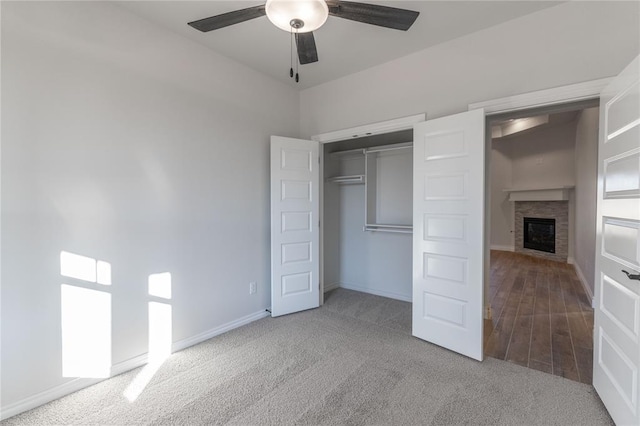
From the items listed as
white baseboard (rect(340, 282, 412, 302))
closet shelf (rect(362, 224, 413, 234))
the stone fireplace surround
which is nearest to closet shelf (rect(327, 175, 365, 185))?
closet shelf (rect(362, 224, 413, 234))

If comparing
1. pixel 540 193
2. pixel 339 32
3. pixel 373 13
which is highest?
pixel 339 32

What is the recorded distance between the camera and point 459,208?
Result: 2564mm

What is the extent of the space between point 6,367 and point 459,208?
3479 mm

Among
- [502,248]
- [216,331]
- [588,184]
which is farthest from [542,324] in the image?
[502,248]

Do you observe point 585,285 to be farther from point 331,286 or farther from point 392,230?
point 331,286

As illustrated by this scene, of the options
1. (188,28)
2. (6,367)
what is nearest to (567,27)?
(188,28)

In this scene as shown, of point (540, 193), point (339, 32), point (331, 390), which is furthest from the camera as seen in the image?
point (540, 193)

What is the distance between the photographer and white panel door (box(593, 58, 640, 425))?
1.57 m

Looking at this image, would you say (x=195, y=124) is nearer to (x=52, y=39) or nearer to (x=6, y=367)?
(x=52, y=39)

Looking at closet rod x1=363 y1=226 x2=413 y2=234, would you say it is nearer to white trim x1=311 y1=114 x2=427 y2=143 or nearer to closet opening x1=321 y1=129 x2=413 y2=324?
closet opening x1=321 y1=129 x2=413 y2=324

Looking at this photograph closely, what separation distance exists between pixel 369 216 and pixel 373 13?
2988mm

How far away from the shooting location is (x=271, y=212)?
3414mm

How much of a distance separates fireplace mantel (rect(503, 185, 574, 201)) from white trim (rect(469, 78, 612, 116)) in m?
6.22

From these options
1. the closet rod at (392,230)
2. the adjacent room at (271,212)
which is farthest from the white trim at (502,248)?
the closet rod at (392,230)
